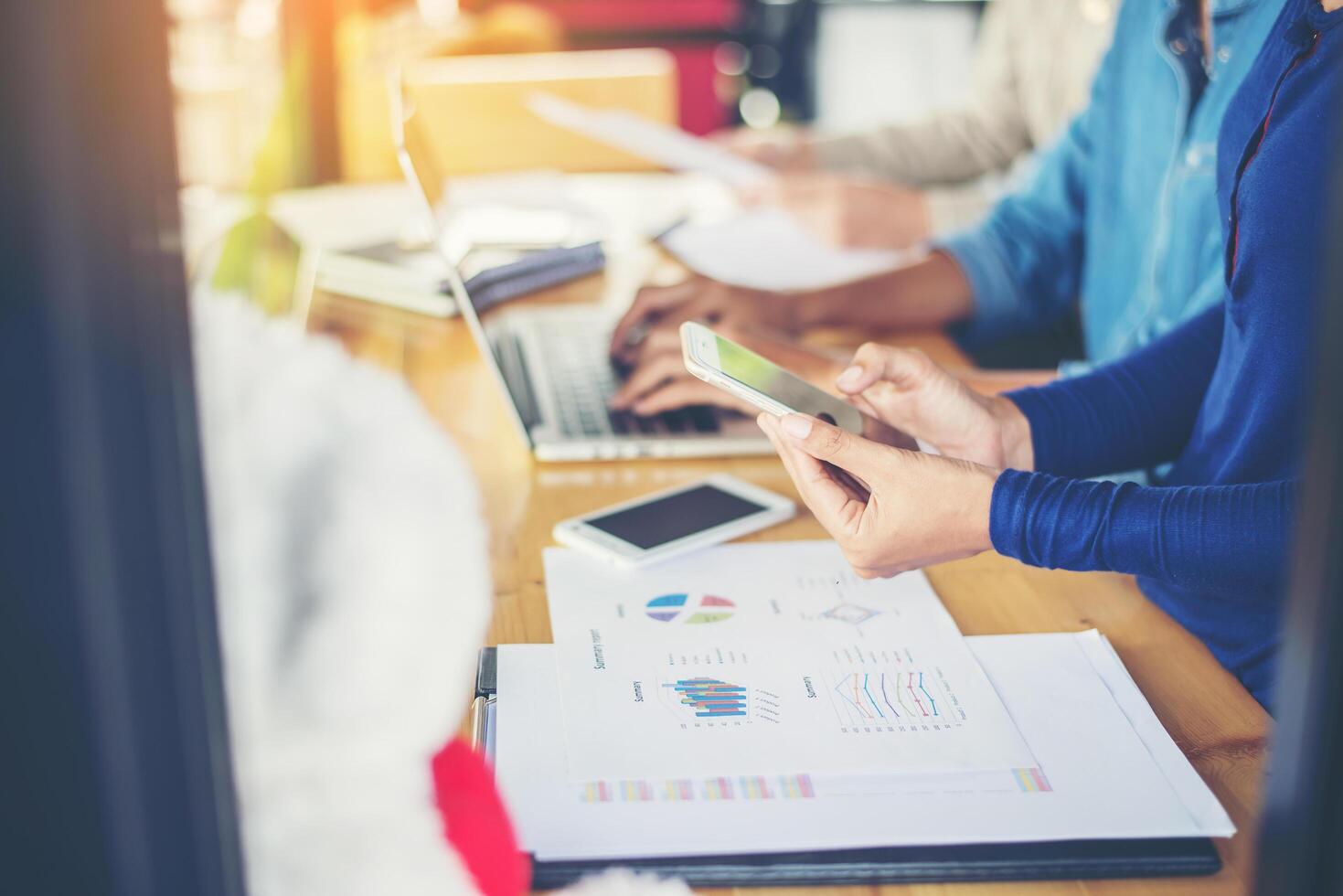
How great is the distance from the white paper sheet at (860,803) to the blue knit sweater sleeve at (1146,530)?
120 mm

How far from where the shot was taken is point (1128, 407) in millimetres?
1043

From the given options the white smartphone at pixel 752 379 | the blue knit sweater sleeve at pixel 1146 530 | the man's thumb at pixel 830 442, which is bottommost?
the blue knit sweater sleeve at pixel 1146 530

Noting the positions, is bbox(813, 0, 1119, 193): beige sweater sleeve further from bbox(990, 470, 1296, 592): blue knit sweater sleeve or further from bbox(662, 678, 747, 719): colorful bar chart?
bbox(662, 678, 747, 719): colorful bar chart

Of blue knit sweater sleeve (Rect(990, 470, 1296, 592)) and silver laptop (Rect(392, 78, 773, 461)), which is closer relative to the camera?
blue knit sweater sleeve (Rect(990, 470, 1296, 592))

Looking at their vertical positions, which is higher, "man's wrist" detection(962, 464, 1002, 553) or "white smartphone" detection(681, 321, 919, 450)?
"white smartphone" detection(681, 321, 919, 450)

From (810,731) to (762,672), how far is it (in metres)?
0.07

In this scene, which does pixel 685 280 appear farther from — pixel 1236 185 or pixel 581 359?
pixel 1236 185

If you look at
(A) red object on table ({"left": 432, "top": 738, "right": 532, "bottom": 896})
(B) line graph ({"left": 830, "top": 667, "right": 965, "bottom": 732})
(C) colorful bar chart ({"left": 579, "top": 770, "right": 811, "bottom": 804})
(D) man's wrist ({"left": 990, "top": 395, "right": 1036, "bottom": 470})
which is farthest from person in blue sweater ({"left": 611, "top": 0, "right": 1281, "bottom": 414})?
(A) red object on table ({"left": 432, "top": 738, "right": 532, "bottom": 896})

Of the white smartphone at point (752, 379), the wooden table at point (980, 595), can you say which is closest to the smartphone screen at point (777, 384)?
the white smartphone at point (752, 379)

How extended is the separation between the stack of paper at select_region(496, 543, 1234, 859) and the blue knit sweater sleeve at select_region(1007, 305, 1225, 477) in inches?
9.2

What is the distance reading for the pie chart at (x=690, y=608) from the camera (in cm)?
83

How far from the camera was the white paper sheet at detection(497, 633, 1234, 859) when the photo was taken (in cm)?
60

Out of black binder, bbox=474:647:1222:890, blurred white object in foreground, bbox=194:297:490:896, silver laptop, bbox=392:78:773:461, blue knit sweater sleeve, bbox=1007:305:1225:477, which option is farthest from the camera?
silver laptop, bbox=392:78:773:461

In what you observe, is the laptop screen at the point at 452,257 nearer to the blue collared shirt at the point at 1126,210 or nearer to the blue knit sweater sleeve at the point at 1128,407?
the blue knit sweater sleeve at the point at 1128,407
